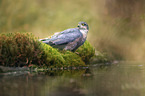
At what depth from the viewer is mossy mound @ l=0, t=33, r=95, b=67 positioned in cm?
502

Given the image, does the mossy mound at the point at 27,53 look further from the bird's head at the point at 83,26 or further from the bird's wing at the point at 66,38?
the bird's head at the point at 83,26

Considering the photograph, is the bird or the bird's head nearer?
the bird

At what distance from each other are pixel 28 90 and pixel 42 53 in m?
3.03

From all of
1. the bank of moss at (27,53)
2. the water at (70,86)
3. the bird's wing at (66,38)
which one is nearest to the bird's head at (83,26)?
the bird's wing at (66,38)

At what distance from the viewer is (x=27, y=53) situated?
17.4 feet

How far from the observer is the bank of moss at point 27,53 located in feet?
16.5

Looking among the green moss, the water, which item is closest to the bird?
the green moss

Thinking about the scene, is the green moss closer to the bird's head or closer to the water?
the bird's head

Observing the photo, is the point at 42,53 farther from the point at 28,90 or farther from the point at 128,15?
the point at 128,15

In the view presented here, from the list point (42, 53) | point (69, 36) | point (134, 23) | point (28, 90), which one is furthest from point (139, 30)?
point (28, 90)

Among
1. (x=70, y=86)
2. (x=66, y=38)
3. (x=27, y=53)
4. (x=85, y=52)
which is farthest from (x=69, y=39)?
(x=70, y=86)

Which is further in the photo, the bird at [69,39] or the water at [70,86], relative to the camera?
the bird at [69,39]

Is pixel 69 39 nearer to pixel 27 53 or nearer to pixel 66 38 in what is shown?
pixel 66 38

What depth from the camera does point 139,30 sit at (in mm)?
14367
